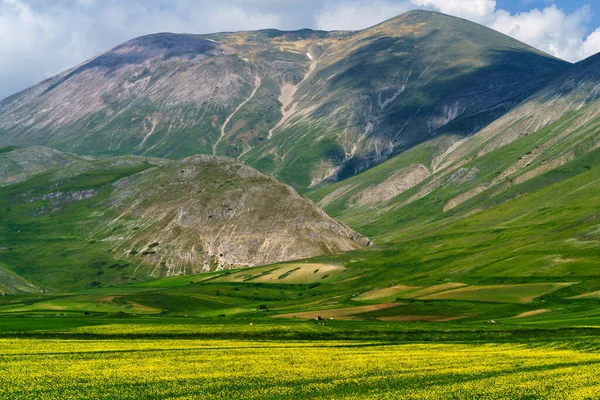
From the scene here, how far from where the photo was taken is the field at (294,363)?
49.7 metres

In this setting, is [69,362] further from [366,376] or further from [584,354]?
[584,354]

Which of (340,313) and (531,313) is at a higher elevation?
(340,313)

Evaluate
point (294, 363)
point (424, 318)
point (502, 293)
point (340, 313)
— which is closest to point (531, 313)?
point (424, 318)

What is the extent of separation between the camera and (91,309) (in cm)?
16600

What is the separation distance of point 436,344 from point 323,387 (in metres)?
34.0

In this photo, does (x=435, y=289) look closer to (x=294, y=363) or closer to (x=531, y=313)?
(x=531, y=313)

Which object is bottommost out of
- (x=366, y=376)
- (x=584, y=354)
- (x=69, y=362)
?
(x=584, y=354)

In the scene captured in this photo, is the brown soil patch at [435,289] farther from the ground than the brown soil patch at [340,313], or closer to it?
closer to it

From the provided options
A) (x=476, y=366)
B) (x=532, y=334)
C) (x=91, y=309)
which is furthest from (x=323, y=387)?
(x=91, y=309)

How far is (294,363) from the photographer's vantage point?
6312 cm

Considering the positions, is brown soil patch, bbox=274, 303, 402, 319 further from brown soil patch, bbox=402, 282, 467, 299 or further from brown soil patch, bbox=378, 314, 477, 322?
brown soil patch, bbox=402, 282, 467, 299

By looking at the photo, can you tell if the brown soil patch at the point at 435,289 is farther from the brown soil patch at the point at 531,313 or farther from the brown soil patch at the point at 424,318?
the brown soil patch at the point at 531,313

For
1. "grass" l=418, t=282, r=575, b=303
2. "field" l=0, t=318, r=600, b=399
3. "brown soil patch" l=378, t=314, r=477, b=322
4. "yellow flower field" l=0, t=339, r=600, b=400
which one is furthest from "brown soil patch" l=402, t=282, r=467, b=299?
"yellow flower field" l=0, t=339, r=600, b=400

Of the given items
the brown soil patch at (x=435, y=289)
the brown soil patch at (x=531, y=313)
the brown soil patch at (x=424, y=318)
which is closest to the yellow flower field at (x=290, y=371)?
the brown soil patch at (x=424, y=318)
